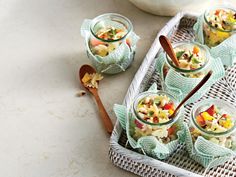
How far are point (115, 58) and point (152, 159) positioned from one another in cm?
32

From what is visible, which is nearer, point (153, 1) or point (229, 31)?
point (229, 31)

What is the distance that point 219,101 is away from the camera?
1.26 meters

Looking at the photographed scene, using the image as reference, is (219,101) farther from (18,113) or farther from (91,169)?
(18,113)

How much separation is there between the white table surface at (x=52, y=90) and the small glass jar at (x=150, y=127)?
10cm

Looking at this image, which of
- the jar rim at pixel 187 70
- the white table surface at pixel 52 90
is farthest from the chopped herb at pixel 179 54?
the white table surface at pixel 52 90

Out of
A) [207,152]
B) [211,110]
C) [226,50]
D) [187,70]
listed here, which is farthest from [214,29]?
[207,152]

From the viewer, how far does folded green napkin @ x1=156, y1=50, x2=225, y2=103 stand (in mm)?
1320

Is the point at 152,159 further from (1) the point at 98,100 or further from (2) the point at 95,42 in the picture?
(2) the point at 95,42

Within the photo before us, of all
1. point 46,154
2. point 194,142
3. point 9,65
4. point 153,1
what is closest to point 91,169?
point 46,154

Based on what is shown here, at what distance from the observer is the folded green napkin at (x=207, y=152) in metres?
1.17

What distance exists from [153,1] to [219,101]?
0.39 m

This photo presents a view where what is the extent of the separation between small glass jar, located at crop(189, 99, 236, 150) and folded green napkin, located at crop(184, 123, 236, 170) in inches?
0.5

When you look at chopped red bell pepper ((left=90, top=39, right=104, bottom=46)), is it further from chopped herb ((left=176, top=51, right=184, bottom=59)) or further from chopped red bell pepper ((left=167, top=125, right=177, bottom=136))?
chopped red bell pepper ((left=167, top=125, right=177, bottom=136))

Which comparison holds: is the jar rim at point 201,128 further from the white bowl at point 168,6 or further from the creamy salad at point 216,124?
the white bowl at point 168,6
